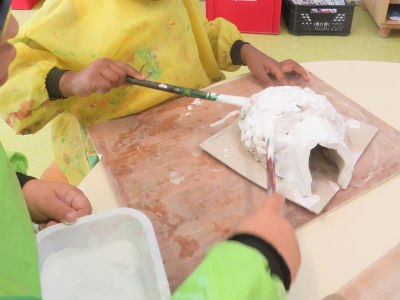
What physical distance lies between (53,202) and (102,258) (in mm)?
130

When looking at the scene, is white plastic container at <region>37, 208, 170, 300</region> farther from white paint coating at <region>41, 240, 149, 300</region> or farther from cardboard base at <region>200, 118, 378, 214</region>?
cardboard base at <region>200, 118, 378, 214</region>

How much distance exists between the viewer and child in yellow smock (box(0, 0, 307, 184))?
85cm

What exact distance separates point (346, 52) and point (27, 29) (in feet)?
5.32

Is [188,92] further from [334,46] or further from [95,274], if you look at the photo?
[334,46]

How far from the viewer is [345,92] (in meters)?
0.94

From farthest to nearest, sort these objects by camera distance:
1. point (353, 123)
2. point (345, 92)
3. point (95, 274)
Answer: point (345, 92)
point (353, 123)
point (95, 274)

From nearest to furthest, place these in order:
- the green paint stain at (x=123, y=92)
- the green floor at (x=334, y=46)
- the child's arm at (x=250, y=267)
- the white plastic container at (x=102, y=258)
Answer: the child's arm at (x=250, y=267)
the white plastic container at (x=102, y=258)
the green paint stain at (x=123, y=92)
the green floor at (x=334, y=46)

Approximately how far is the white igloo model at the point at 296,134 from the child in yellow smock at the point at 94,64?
174mm

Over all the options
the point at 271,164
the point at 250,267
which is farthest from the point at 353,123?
the point at 250,267

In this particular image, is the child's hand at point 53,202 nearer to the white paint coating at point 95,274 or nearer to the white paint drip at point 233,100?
the white paint coating at point 95,274

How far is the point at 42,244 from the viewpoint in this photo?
0.62 meters

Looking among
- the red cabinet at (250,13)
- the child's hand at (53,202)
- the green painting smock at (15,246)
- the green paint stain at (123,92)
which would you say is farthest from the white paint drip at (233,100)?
the red cabinet at (250,13)

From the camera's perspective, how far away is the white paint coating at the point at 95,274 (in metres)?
0.58

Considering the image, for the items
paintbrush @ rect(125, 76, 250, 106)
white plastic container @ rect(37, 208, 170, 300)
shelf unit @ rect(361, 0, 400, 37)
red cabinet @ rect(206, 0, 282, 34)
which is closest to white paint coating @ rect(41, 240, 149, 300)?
white plastic container @ rect(37, 208, 170, 300)
